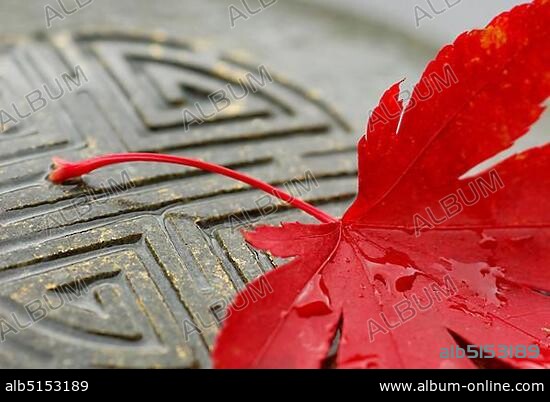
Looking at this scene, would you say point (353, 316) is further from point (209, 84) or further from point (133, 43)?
point (133, 43)

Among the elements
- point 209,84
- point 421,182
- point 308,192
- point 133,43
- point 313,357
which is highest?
point 133,43

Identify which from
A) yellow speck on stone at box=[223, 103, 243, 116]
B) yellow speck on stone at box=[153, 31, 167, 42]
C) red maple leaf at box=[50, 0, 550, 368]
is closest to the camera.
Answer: red maple leaf at box=[50, 0, 550, 368]

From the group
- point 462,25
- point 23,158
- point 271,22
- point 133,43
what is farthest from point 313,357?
point 462,25

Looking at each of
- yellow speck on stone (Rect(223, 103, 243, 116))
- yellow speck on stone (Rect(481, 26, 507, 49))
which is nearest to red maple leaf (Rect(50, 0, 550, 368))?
yellow speck on stone (Rect(481, 26, 507, 49))

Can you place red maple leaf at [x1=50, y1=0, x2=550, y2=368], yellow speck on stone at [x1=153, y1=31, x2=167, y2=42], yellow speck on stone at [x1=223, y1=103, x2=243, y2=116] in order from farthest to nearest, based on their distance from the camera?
yellow speck on stone at [x1=153, y1=31, x2=167, y2=42]
yellow speck on stone at [x1=223, y1=103, x2=243, y2=116]
red maple leaf at [x1=50, y1=0, x2=550, y2=368]

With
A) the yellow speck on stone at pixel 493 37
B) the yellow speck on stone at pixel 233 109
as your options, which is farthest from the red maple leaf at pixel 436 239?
the yellow speck on stone at pixel 233 109

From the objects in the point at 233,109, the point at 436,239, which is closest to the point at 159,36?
the point at 233,109

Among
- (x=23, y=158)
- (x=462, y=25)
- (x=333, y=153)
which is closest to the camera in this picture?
(x=23, y=158)

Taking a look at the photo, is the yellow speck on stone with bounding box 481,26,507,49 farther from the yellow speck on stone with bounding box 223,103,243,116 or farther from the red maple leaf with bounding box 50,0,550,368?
the yellow speck on stone with bounding box 223,103,243,116
